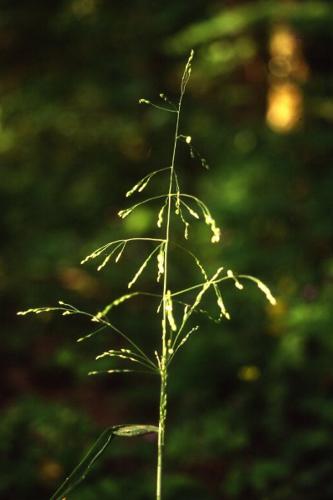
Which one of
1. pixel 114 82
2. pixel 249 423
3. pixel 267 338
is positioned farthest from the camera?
→ pixel 114 82

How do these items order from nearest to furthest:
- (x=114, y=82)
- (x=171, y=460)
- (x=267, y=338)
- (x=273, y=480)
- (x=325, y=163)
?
(x=273, y=480) < (x=171, y=460) < (x=267, y=338) < (x=325, y=163) < (x=114, y=82)

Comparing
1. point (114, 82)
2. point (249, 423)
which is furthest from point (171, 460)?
point (114, 82)

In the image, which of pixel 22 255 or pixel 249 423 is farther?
pixel 22 255

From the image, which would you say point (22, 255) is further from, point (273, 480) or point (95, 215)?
point (273, 480)

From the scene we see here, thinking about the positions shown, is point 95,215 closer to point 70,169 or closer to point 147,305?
point 70,169

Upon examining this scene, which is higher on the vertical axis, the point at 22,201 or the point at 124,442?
the point at 22,201

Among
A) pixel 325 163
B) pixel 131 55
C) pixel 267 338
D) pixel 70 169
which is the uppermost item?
pixel 131 55

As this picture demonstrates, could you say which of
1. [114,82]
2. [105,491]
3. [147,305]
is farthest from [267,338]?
[114,82]
